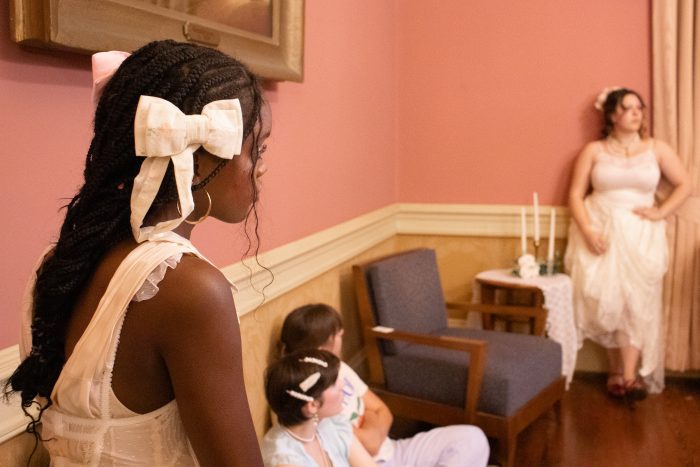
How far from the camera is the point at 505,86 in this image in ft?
14.7

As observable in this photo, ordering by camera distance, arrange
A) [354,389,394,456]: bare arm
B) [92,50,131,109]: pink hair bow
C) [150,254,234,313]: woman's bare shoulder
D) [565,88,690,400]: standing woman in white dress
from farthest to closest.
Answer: [565,88,690,400]: standing woman in white dress, [354,389,394,456]: bare arm, [92,50,131,109]: pink hair bow, [150,254,234,313]: woman's bare shoulder

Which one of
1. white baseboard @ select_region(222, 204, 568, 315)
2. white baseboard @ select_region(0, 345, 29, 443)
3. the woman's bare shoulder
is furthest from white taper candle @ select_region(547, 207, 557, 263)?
the woman's bare shoulder

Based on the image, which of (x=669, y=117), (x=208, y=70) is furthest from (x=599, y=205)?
(x=208, y=70)

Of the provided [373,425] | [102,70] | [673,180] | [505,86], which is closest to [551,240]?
[673,180]

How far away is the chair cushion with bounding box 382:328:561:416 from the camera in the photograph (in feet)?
10.4

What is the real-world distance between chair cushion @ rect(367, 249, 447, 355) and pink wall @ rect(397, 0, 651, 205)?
90 cm

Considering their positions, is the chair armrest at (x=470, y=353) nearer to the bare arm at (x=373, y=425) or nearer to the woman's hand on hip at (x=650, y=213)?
the bare arm at (x=373, y=425)

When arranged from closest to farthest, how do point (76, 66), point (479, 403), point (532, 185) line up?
point (76, 66), point (479, 403), point (532, 185)

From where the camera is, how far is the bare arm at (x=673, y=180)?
413cm

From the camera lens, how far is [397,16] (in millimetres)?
4570

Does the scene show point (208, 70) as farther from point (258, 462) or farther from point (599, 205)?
point (599, 205)

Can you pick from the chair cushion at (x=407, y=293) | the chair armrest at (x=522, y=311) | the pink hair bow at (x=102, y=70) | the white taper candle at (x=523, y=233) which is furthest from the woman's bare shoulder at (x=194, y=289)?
the white taper candle at (x=523, y=233)

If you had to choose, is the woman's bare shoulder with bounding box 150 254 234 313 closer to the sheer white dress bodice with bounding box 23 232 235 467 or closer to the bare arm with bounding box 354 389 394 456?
the sheer white dress bodice with bounding box 23 232 235 467

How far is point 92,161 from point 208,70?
0.23 metres
